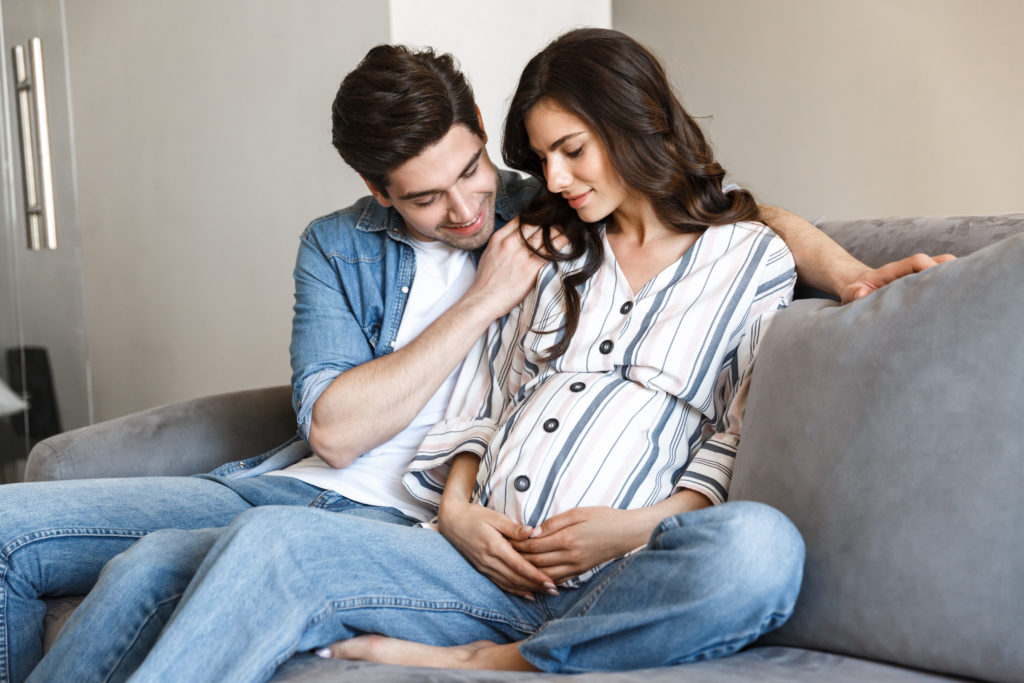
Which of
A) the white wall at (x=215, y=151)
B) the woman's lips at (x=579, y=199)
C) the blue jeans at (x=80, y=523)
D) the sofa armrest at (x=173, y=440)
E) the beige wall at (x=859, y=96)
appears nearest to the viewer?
the blue jeans at (x=80, y=523)

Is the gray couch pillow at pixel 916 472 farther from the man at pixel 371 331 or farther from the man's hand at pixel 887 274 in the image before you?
the man at pixel 371 331

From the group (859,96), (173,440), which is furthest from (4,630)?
(859,96)

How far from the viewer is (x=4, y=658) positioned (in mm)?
1284

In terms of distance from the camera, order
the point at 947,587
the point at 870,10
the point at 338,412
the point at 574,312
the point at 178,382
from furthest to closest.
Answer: the point at 178,382, the point at 870,10, the point at 338,412, the point at 574,312, the point at 947,587

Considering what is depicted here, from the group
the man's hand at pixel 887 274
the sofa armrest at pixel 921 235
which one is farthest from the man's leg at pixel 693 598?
the sofa armrest at pixel 921 235

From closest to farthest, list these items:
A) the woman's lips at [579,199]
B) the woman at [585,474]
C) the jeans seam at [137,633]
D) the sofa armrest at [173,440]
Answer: the woman at [585,474], the jeans seam at [137,633], the woman's lips at [579,199], the sofa armrest at [173,440]

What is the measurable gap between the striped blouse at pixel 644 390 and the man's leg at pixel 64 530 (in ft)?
1.59

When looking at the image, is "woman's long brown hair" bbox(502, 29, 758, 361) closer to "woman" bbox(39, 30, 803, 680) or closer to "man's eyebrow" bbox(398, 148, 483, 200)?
"woman" bbox(39, 30, 803, 680)

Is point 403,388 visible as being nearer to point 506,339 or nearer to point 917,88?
point 506,339

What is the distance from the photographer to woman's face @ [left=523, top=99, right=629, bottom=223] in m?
1.40

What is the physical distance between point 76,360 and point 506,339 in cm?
213

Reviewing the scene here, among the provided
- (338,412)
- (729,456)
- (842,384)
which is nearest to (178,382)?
(338,412)

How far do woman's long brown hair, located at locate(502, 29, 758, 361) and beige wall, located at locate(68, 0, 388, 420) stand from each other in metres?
1.12

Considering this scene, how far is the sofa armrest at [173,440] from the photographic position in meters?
1.68
